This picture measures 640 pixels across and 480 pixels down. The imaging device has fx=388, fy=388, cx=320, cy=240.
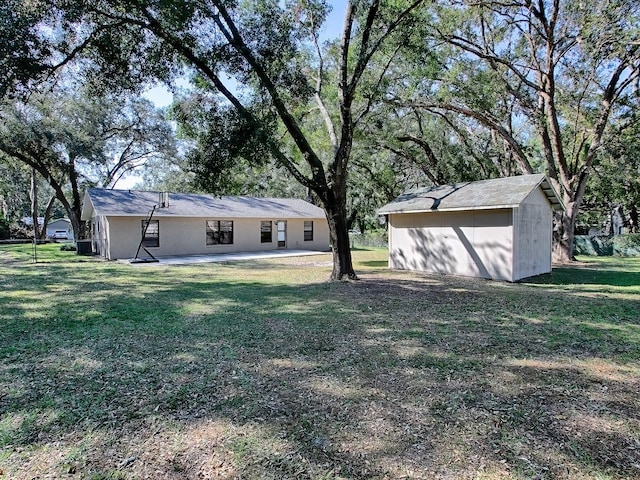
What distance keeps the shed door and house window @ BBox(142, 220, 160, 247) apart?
6.53 m

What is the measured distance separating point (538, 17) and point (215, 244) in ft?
53.8

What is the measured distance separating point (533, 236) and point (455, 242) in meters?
2.16

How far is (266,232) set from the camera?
21.5m

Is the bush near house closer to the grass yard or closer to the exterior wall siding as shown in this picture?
the exterior wall siding

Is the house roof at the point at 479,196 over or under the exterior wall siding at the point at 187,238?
over

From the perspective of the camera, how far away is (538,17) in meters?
13.4

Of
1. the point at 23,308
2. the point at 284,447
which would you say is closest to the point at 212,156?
the point at 23,308

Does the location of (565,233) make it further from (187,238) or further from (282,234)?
(187,238)

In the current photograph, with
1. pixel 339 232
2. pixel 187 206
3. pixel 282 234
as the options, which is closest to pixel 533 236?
pixel 339 232

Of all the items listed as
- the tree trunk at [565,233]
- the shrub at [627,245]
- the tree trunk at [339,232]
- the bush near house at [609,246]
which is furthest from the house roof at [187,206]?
the shrub at [627,245]

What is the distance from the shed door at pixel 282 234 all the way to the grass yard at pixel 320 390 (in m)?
14.4

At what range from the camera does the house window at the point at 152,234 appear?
699 inches

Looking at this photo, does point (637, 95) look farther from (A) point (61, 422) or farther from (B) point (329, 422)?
(A) point (61, 422)

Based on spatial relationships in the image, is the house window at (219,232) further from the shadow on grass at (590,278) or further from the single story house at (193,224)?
the shadow on grass at (590,278)
